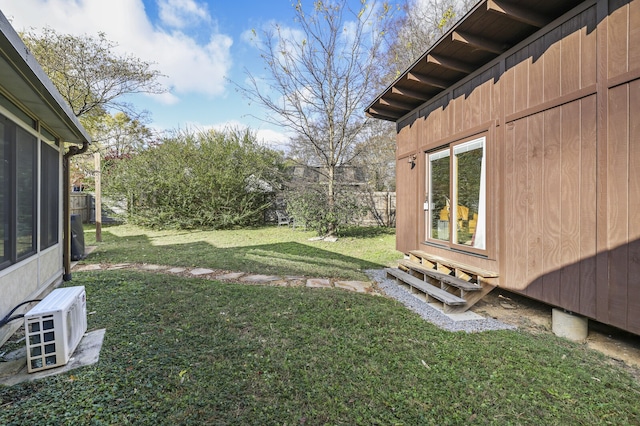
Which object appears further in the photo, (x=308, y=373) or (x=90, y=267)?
(x=90, y=267)

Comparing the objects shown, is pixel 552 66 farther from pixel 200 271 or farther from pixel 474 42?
pixel 200 271

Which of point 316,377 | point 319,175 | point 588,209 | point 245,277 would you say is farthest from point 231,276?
point 319,175

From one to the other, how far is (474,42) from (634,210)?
7.13 ft

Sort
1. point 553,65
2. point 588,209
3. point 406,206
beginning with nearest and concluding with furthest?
1. point 588,209
2. point 553,65
3. point 406,206

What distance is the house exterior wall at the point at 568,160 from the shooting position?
2188 mm

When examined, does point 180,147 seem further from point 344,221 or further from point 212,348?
point 212,348

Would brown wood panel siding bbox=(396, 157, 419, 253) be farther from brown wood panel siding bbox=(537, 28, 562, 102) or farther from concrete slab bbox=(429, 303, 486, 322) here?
brown wood panel siding bbox=(537, 28, 562, 102)

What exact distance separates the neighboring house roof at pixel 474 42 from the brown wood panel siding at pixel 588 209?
3.22 feet

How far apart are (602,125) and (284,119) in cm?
737

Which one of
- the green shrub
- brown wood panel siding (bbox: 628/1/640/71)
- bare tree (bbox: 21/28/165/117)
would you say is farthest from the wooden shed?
bare tree (bbox: 21/28/165/117)

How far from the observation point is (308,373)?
198cm

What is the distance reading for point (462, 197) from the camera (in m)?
3.99

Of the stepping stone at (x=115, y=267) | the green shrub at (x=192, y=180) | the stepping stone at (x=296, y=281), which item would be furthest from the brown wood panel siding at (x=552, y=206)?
the green shrub at (x=192, y=180)

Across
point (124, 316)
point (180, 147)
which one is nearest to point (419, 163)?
point (124, 316)
